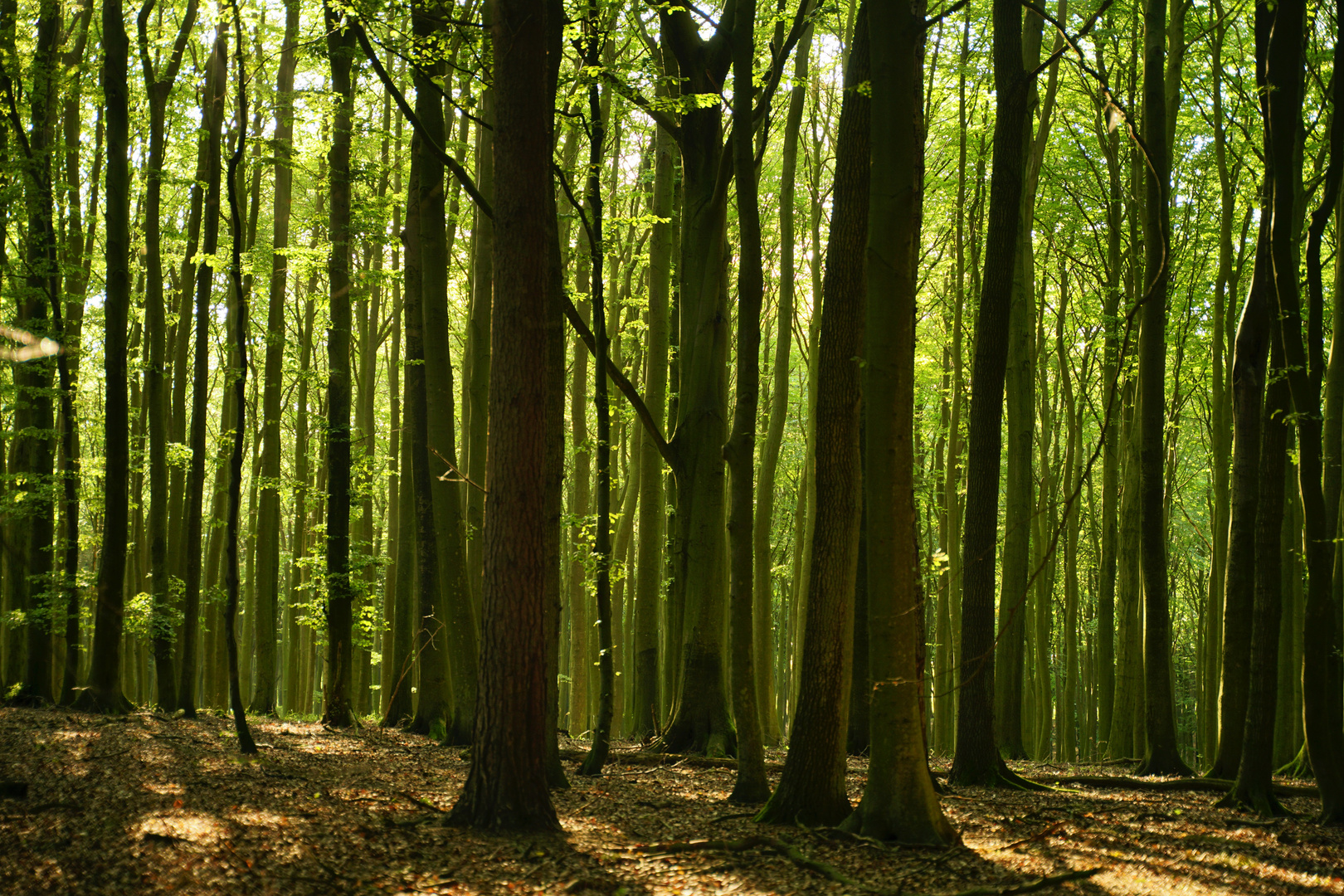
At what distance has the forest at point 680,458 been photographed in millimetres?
6035

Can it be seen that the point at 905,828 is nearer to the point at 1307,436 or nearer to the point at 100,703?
the point at 1307,436

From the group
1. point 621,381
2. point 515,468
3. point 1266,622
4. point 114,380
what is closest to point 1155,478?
point 1266,622

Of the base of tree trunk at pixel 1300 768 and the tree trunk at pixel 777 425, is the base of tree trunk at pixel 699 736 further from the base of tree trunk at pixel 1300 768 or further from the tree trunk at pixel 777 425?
the base of tree trunk at pixel 1300 768

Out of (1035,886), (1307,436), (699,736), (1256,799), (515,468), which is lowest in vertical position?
(699,736)

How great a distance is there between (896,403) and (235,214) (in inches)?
248

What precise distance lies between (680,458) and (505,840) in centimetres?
531

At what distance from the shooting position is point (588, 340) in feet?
31.4

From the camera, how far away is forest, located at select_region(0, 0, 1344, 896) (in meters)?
6.04

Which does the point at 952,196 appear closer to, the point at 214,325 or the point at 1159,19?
the point at 1159,19

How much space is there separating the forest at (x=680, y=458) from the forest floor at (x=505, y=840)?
52 mm

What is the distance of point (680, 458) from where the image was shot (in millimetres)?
10383

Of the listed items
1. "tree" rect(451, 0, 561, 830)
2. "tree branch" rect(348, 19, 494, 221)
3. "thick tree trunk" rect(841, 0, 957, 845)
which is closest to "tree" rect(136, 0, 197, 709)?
"tree branch" rect(348, 19, 494, 221)

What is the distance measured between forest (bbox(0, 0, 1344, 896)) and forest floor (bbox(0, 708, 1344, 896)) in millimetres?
52

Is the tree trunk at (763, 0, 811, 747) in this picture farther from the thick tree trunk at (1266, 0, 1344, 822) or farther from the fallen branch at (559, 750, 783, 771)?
the thick tree trunk at (1266, 0, 1344, 822)
